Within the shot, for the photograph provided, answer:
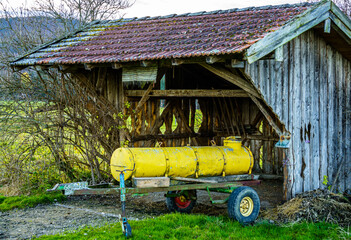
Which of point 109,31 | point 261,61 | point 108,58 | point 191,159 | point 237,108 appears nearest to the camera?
point 191,159

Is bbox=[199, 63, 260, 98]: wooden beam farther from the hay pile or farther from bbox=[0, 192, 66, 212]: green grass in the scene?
bbox=[0, 192, 66, 212]: green grass

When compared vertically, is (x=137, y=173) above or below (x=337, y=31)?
below

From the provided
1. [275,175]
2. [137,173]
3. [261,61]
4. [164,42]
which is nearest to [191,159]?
[137,173]

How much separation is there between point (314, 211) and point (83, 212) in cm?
484

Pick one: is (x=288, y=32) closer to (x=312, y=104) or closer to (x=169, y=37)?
(x=312, y=104)

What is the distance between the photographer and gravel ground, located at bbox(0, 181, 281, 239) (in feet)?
26.8

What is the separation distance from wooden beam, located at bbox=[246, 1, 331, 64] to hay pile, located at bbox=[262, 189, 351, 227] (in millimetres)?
3101

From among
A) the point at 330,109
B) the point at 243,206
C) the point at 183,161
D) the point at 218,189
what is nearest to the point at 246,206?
the point at 243,206

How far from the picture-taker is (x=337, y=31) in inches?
377

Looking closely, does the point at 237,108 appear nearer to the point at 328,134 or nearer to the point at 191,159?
the point at 328,134

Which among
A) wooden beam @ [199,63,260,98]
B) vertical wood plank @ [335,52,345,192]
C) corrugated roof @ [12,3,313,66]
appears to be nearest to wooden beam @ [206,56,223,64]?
corrugated roof @ [12,3,313,66]

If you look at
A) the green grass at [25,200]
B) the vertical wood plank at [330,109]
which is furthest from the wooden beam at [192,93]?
the green grass at [25,200]

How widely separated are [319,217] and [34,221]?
5641 mm

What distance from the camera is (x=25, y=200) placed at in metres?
10.4
